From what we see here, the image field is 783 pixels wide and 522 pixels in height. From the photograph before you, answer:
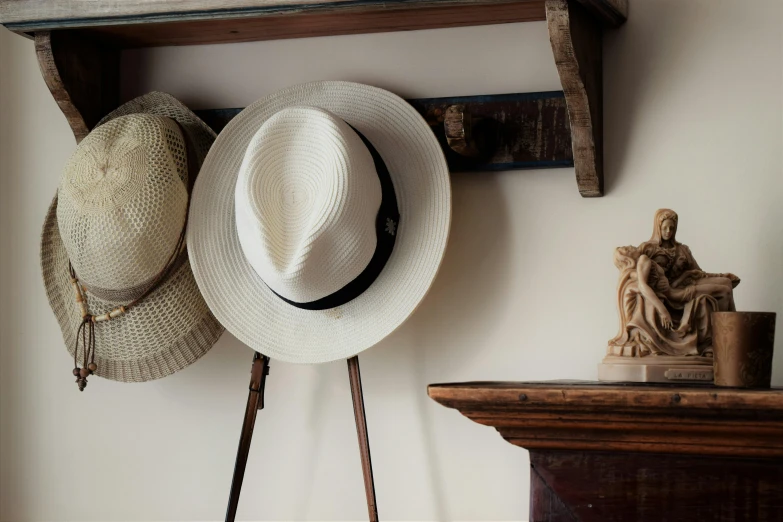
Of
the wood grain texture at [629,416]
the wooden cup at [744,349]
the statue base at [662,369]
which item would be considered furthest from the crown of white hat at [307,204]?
the wooden cup at [744,349]

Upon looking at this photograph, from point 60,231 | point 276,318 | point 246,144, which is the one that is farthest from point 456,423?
point 60,231

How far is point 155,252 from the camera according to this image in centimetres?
146

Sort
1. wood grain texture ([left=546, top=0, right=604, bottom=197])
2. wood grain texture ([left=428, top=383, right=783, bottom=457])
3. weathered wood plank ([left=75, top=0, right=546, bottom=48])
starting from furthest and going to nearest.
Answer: weathered wood plank ([left=75, top=0, right=546, bottom=48]) → wood grain texture ([left=546, top=0, right=604, bottom=197]) → wood grain texture ([left=428, top=383, right=783, bottom=457])

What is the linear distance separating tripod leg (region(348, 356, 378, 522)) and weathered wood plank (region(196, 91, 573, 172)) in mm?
350

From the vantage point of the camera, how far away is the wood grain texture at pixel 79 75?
59.1 inches

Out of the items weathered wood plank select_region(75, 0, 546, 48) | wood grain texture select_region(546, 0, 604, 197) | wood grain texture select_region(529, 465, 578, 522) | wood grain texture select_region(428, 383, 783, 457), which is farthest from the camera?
weathered wood plank select_region(75, 0, 546, 48)

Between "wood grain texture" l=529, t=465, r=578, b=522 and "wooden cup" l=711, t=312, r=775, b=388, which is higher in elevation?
"wooden cup" l=711, t=312, r=775, b=388

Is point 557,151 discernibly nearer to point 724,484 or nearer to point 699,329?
point 699,329

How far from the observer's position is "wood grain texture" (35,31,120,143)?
4.92ft

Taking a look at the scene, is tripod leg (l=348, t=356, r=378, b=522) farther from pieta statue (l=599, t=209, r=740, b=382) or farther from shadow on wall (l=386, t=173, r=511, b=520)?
pieta statue (l=599, t=209, r=740, b=382)

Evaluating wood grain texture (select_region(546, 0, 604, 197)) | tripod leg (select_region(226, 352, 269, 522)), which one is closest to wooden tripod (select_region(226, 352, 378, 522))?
tripod leg (select_region(226, 352, 269, 522))

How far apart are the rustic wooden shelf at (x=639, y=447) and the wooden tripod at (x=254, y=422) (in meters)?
0.34

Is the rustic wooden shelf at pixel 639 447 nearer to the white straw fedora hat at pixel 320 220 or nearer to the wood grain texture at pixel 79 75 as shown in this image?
the white straw fedora hat at pixel 320 220

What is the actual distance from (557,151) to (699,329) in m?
0.37
